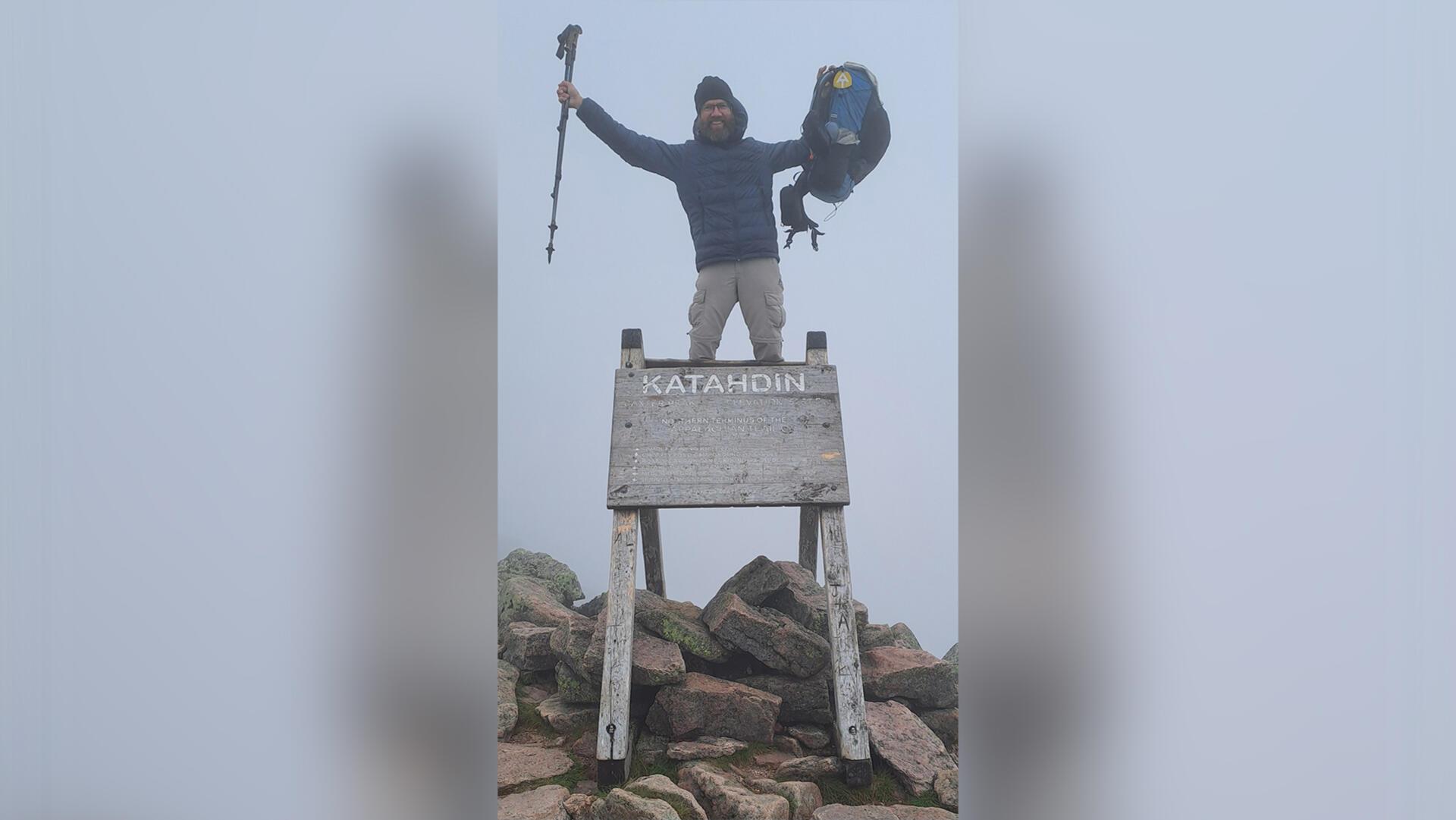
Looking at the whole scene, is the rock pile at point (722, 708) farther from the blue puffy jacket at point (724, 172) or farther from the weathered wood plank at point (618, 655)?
the blue puffy jacket at point (724, 172)

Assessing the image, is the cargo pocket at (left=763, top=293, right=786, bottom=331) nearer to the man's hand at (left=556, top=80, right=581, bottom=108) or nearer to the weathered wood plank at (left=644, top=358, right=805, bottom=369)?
the weathered wood plank at (left=644, top=358, right=805, bottom=369)

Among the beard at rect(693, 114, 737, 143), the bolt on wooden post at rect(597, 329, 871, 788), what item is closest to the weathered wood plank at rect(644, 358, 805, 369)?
the bolt on wooden post at rect(597, 329, 871, 788)

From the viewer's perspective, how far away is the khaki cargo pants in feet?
8.30

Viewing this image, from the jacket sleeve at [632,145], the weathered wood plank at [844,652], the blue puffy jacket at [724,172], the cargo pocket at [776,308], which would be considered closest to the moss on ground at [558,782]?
the weathered wood plank at [844,652]

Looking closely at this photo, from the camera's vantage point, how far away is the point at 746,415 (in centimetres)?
235

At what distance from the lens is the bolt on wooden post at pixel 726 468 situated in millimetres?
2174

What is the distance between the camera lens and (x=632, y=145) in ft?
7.96

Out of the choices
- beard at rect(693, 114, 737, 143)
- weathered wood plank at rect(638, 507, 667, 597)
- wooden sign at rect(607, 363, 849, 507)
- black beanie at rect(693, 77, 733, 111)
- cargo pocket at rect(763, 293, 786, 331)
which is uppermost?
black beanie at rect(693, 77, 733, 111)

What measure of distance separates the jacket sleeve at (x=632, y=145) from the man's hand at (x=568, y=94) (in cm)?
2
